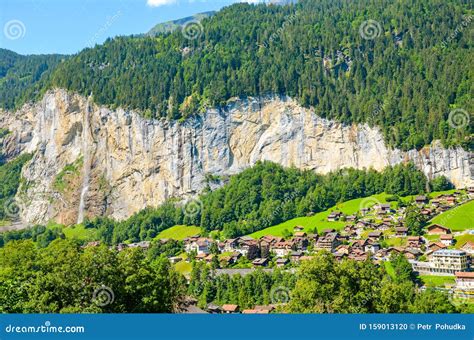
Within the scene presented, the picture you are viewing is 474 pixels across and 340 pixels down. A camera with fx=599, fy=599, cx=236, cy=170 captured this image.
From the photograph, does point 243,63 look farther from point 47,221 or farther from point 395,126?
point 47,221

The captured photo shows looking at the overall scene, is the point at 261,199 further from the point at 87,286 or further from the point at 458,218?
the point at 87,286

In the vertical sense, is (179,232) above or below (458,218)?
above

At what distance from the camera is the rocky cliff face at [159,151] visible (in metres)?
124

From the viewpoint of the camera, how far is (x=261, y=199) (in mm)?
115875

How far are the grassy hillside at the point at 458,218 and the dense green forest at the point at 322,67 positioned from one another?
1904 cm

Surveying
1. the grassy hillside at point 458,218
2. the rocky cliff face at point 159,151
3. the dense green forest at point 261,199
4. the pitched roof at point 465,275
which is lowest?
the pitched roof at point 465,275

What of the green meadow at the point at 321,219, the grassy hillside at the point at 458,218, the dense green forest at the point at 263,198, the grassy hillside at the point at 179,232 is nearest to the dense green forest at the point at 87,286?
the grassy hillside at the point at 458,218

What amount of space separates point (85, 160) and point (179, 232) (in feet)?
131

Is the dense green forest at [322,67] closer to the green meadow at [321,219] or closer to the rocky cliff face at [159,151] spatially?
the rocky cliff face at [159,151]

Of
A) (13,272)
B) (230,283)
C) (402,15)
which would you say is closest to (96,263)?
(13,272)

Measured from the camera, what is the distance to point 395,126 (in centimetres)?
11406

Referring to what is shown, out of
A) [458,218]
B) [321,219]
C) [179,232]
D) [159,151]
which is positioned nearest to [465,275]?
[458,218]

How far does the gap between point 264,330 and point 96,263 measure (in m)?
14.5

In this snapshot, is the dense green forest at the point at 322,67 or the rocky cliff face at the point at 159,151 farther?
the rocky cliff face at the point at 159,151
